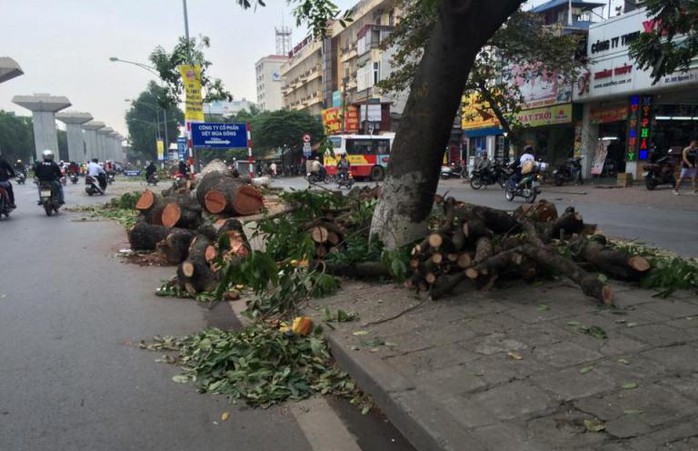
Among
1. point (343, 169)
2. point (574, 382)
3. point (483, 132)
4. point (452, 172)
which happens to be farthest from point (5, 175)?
point (483, 132)

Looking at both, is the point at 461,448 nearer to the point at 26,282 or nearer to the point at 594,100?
the point at 26,282

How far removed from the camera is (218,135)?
1912cm

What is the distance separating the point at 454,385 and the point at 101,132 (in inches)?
4774

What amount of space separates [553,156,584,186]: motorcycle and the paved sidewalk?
18.4 m

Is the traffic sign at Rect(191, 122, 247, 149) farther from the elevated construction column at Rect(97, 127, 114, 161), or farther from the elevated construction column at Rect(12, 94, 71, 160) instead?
the elevated construction column at Rect(97, 127, 114, 161)

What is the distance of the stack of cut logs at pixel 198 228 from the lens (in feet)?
20.0

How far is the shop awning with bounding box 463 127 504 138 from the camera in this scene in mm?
30609

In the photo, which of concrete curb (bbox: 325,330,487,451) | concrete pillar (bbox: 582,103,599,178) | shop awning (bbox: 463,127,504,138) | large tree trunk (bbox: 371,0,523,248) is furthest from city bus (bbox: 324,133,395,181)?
concrete curb (bbox: 325,330,487,451)

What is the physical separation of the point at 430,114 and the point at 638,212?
31.3 ft

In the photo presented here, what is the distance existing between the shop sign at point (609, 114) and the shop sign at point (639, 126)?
593 millimetres

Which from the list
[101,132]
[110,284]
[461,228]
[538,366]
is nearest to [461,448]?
[538,366]

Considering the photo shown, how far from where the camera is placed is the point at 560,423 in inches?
105

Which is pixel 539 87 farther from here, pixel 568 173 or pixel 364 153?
pixel 364 153

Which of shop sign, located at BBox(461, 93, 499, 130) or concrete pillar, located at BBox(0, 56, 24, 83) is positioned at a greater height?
concrete pillar, located at BBox(0, 56, 24, 83)
